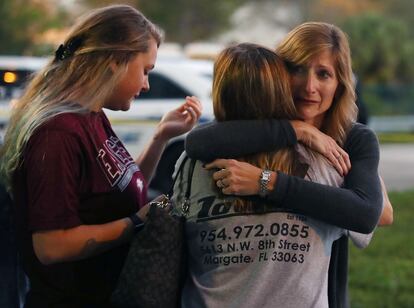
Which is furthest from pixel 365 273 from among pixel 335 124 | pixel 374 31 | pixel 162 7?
pixel 162 7

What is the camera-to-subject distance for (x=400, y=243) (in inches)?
310

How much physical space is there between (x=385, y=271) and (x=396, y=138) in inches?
726

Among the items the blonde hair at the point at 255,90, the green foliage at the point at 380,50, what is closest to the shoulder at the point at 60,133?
the blonde hair at the point at 255,90

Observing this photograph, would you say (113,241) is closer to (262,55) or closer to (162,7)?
(262,55)

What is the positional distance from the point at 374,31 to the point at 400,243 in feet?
75.3

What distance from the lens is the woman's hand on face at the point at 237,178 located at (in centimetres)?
225

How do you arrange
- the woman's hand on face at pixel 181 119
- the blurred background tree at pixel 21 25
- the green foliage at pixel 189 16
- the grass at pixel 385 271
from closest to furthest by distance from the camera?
the woman's hand on face at pixel 181 119
the grass at pixel 385 271
the blurred background tree at pixel 21 25
the green foliage at pixel 189 16

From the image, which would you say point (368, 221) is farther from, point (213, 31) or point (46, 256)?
point (213, 31)

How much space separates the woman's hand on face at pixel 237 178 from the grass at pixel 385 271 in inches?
143

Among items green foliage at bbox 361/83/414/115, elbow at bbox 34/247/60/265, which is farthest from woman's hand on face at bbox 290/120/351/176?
green foliage at bbox 361/83/414/115

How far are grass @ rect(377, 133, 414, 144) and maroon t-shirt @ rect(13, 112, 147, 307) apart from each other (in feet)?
69.4

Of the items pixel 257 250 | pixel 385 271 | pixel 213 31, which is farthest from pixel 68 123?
pixel 213 31

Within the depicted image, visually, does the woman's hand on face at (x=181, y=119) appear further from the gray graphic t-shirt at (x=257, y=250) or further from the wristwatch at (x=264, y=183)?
the wristwatch at (x=264, y=183)

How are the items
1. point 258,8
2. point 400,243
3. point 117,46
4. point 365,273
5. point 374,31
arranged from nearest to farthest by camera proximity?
point 117,46 < point 365,273 < point 400,243 < point 374,31 < point 258,8
